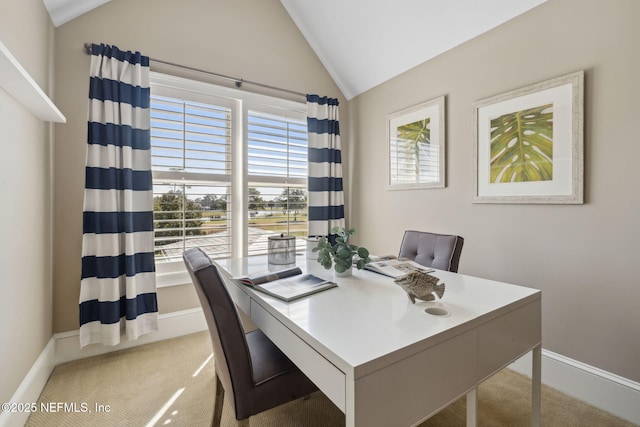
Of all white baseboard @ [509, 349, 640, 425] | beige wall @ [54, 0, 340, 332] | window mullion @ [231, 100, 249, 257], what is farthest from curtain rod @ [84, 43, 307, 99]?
white baseboard @ [509, 349, 640, 425]

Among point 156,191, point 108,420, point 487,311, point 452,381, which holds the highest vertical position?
point 156,191

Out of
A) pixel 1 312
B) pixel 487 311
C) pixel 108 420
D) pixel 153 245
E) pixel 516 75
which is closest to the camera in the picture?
pixel 487 311

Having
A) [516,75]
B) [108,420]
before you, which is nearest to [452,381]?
[108,420]

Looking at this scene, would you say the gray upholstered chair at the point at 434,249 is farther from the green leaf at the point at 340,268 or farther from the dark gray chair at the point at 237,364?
the dark gray chair at the point at 237,364

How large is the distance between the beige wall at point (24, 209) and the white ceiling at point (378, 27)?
0.51 meters

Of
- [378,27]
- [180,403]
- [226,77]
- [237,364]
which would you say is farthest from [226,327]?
[378,27]

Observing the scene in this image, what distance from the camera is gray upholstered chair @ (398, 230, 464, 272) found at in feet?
5.85

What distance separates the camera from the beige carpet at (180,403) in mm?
1535

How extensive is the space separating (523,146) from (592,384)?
1453 mm

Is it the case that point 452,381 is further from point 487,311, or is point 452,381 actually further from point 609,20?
point 609,20

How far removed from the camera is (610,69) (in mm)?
1597

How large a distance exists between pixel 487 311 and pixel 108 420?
6.30 ft

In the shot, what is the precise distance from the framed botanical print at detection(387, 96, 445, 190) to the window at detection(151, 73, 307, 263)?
949mm

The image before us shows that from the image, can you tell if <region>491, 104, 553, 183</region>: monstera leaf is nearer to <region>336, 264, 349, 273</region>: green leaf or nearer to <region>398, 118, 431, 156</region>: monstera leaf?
<region>398, 118, 431, 156</region>: monstera leaf
